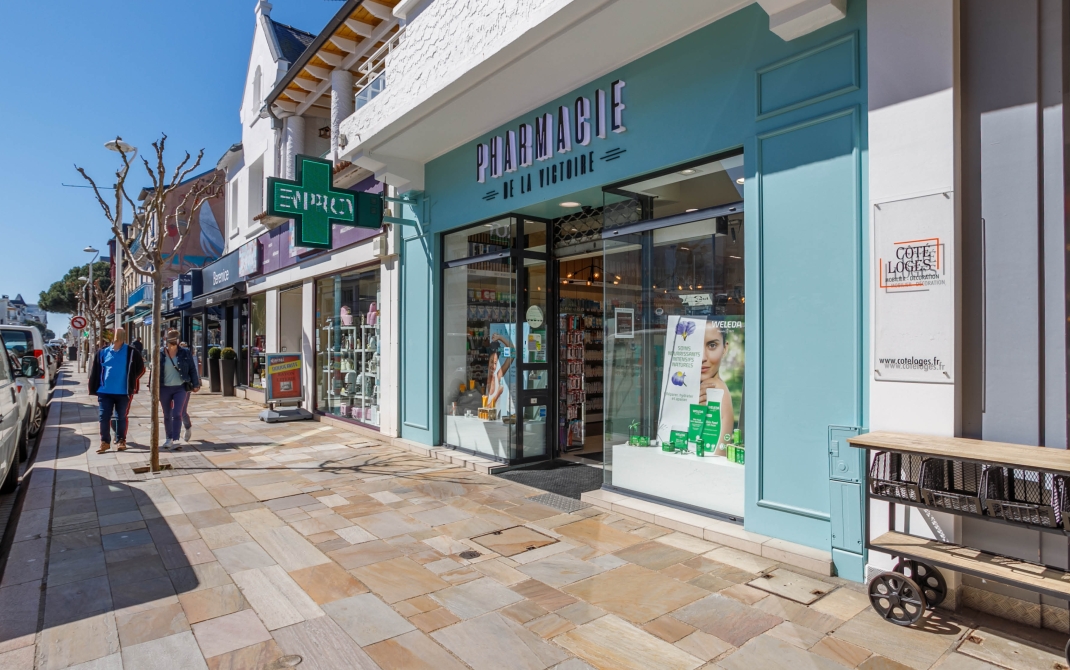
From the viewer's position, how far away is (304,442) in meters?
9.76

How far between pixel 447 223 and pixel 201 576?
5.33 m

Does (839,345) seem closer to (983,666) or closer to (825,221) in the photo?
(825,221)

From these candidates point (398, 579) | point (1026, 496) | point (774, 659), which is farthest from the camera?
point (398, 579)

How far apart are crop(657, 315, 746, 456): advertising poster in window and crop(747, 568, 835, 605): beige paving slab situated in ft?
4.21

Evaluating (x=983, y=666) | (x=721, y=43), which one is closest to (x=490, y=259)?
(x=721, y=43)

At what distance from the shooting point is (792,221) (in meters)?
4.39

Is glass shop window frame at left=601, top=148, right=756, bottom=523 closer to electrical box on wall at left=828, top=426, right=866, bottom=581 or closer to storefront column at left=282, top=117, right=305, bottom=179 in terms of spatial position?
electrical box on wall at left=828, top=426, right=866, bottom=581

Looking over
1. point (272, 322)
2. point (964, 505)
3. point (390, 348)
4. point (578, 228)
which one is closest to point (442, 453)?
point (390, 348)

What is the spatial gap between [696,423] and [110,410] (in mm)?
8173

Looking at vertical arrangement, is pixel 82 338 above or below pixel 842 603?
above

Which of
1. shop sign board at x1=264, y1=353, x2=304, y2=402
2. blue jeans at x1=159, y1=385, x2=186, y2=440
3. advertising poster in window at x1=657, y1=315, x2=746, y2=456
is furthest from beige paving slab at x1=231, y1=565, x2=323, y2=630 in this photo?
shop sign board at x1=264, y1=353, x2=304, y2=402

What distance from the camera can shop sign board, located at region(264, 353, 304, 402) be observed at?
1232cm

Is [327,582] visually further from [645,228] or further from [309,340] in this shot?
[309,340]

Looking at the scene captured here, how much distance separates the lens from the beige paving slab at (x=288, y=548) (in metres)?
4.48
